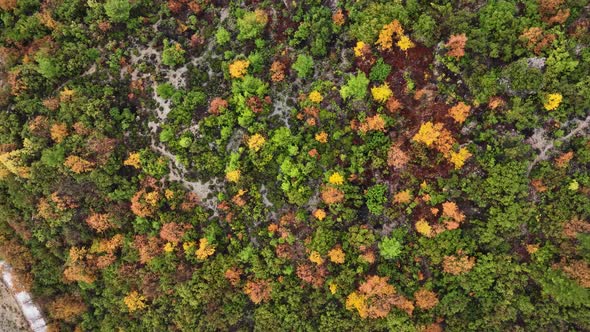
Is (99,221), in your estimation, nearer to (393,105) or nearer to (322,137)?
(322,137)

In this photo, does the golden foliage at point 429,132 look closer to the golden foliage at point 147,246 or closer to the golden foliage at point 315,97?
the golden foliage at point 315,97

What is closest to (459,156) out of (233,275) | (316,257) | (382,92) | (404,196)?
(404,196)

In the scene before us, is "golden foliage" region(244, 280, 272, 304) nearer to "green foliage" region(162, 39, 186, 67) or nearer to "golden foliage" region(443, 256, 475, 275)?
"golden foliage" region(443, 256, 475, 275)

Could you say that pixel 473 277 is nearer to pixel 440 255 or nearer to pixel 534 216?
pixel 440 255

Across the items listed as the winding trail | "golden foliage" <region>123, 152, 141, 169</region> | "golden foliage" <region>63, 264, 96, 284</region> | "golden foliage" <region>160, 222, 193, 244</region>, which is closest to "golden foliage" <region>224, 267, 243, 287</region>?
"golden foliage" <region>160, 222, 193, 244</region>

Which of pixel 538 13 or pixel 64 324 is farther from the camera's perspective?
pixel 64 324

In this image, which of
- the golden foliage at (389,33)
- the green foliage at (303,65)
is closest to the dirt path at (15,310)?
the green foliage at (303,65)

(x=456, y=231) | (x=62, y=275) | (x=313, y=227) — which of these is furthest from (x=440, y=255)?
(x=62, y=275)
